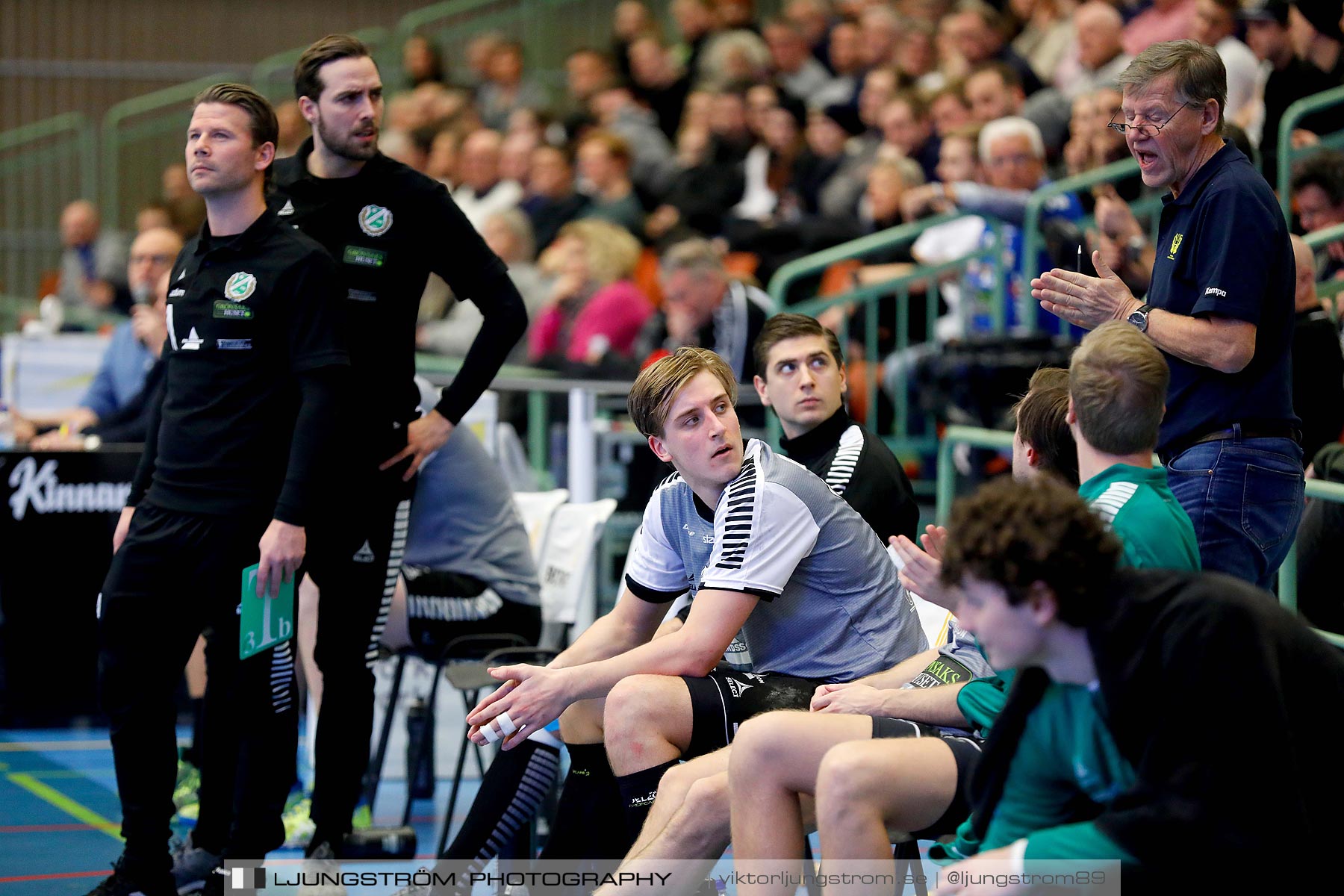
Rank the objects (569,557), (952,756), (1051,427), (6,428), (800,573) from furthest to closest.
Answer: (6,428) < (569,557) < (800,573) < (1051,427) < (952,756)

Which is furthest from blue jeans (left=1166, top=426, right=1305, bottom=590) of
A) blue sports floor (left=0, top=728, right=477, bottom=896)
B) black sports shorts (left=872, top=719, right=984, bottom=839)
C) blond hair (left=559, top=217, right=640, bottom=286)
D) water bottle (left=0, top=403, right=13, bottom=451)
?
blond hair (left=559, top=217, right=640, bottom=286)

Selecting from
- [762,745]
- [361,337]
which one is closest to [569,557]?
[361,337]

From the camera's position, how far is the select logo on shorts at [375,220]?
13.1 ft

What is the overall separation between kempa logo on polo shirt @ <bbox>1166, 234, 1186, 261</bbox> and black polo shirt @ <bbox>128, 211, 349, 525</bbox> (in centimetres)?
194

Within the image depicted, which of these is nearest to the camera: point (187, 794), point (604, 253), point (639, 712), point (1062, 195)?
point (639, 712)

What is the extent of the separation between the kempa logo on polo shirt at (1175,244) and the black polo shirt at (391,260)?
184 cm

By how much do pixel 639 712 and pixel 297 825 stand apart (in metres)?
1.79

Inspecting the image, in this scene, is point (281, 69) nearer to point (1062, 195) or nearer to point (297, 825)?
point (1062, 195)

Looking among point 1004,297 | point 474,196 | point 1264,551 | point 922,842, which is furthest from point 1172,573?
point 474,196

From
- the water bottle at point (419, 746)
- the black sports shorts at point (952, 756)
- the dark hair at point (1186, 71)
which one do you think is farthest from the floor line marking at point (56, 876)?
the dark hair at point (1186, 71)

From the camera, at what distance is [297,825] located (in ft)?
14.7

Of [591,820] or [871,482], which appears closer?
[591,820]

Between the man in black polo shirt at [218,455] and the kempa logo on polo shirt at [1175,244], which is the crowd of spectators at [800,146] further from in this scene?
the man in black polo shirt at [218,455]

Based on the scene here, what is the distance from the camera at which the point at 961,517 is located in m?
2.27
